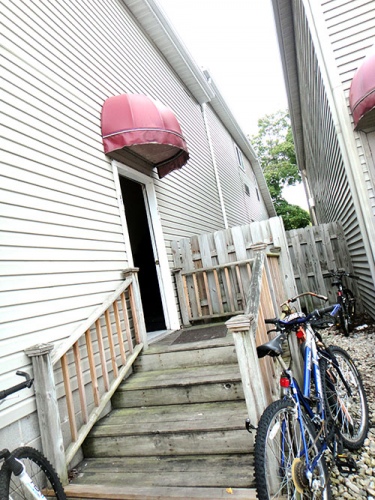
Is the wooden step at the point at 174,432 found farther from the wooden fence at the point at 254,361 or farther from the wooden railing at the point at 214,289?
the wooden railing at the point at 214,289

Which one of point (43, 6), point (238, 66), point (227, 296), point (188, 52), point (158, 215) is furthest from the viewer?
point (238, 66)

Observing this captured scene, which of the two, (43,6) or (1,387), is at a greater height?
(43,6)

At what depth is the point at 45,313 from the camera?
10.3ft

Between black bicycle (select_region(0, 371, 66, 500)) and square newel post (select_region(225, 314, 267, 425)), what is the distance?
Answer: 4.70 ft

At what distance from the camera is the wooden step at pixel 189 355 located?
3.70 metres

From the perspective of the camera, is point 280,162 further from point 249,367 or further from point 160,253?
point 249,367

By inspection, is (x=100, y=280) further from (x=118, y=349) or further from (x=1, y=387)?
(x=1, y=387)

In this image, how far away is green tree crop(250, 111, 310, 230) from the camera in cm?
2878

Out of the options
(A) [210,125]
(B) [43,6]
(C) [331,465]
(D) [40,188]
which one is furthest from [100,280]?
(A) [210,125]

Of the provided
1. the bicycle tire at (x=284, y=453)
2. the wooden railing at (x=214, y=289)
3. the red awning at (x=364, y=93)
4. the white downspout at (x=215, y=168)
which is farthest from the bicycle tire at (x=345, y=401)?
the white downspout at (x=215, y=168)

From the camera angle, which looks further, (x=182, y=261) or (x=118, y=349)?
(x=182, y=261)

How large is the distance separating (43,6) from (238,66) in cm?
3273

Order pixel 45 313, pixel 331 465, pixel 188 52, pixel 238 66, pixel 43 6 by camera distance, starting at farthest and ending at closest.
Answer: pixel 238 66, pixel 188 52, pixel 43 6, pixel 45 313, pixel 331 465

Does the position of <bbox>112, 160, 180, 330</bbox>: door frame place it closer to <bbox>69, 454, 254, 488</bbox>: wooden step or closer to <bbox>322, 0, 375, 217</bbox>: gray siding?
<bbox>69, 454, 254, 488</bbox>: wooden step
